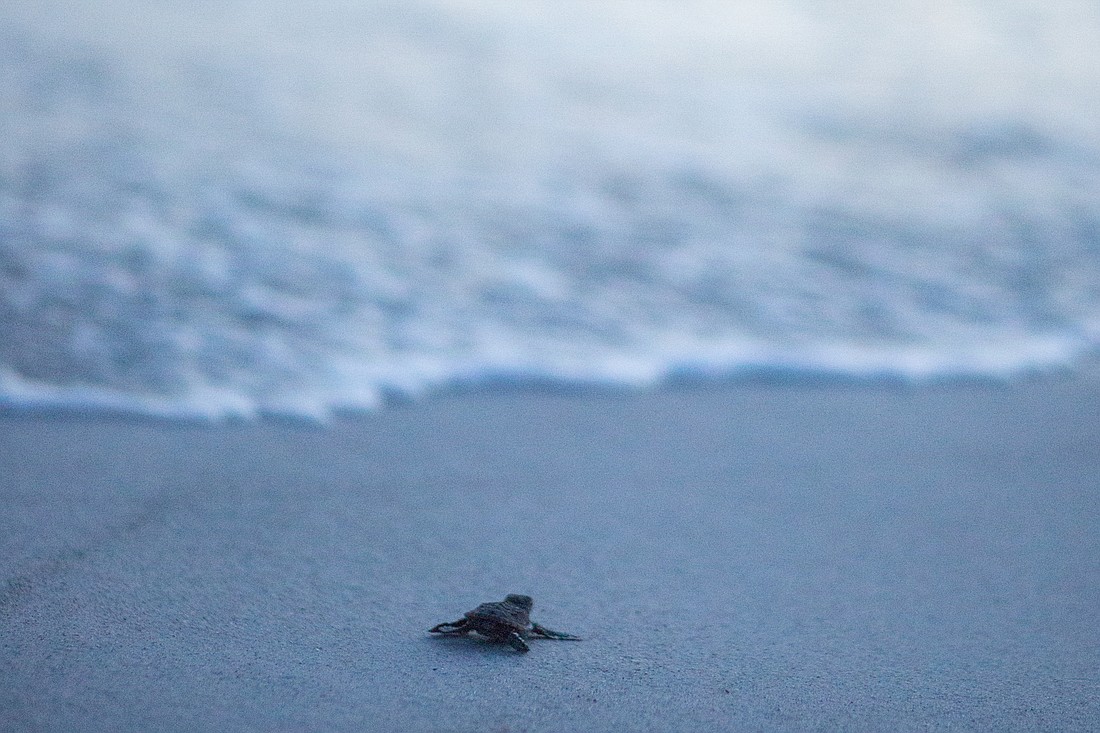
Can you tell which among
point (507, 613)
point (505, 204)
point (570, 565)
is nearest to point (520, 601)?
point (507, 613)

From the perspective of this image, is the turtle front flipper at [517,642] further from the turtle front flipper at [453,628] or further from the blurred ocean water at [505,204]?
the blurred ocean water at [505,204]

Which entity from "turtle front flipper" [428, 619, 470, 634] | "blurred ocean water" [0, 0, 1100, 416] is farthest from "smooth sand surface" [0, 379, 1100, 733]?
"blurred ocean water" [0, 0, 1100, 416]

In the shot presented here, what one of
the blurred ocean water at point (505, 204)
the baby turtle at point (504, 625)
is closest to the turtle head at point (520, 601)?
the baby turtle at point (504, 625)

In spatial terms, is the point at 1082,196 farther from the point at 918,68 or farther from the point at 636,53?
the point at 636,53

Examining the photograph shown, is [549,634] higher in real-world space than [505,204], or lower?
lower

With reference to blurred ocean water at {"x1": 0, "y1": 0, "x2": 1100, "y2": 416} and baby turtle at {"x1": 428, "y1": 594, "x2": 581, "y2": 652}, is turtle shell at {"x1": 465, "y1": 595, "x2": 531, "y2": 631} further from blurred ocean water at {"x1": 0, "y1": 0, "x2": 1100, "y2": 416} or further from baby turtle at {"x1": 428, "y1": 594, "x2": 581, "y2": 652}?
blurred ocean water at {"x1": 0, "y1": 0, "x2": 1100, "y2": 416}

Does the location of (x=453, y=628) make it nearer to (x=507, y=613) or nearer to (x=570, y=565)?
(x=507, y=613)

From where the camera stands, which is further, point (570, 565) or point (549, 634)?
point (570, 565)
